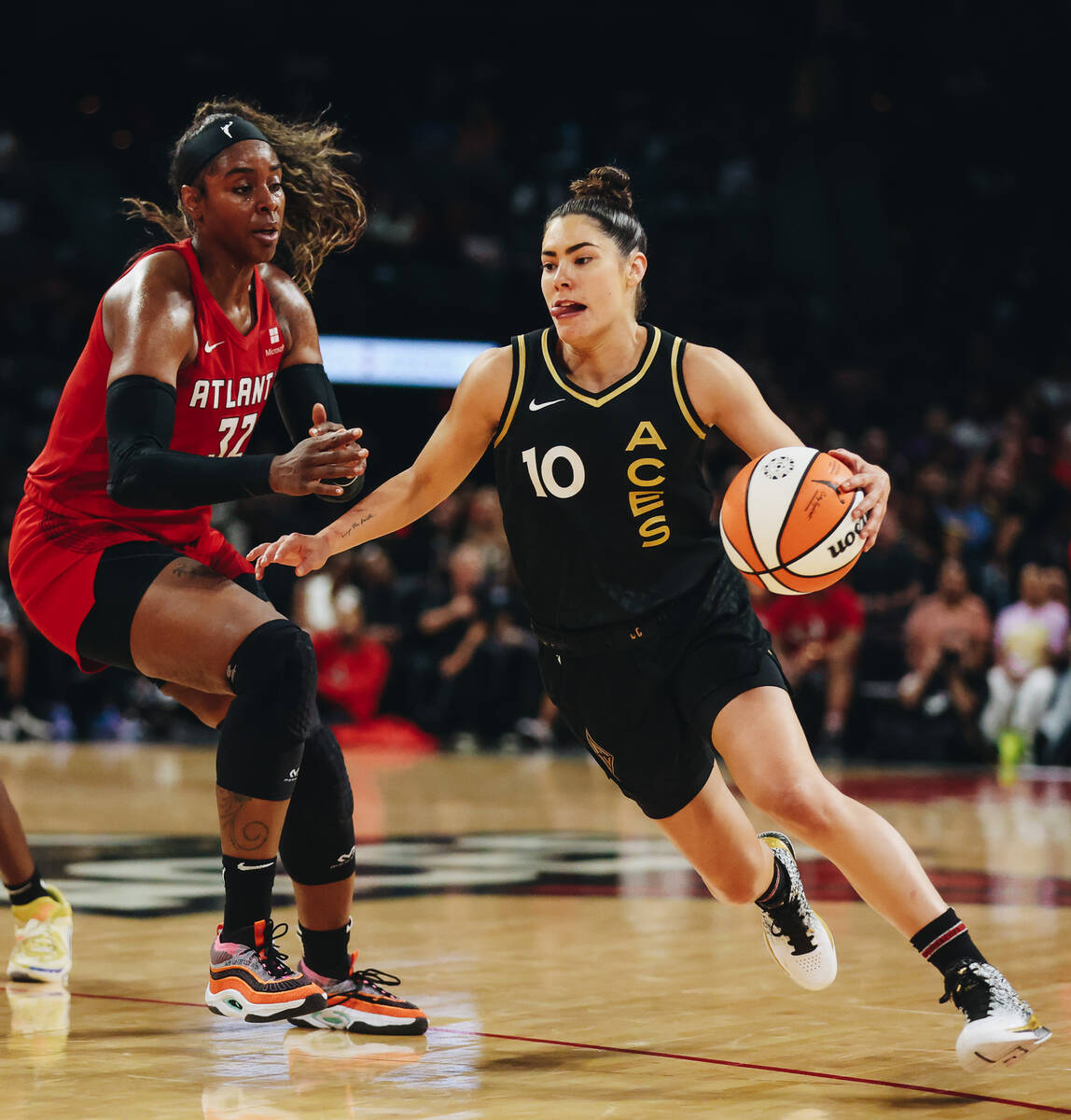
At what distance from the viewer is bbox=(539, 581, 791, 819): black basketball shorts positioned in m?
3.98

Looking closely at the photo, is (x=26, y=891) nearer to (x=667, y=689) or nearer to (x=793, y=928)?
(x=667, y=689)

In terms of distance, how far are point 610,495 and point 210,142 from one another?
1.29 metres

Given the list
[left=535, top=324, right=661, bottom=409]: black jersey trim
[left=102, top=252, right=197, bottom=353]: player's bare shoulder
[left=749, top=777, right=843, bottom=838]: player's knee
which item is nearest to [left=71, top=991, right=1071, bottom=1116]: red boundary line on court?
[left=749, top=777, right=843, bottom=838]: player's knee

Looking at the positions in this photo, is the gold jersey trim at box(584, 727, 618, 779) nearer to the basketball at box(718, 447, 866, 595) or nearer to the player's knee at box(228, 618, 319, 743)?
the basketball at box(718, 447, 866, 595)

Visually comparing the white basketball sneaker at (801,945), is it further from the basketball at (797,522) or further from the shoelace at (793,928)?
the basketball at (797,522)

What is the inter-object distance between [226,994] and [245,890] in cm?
25

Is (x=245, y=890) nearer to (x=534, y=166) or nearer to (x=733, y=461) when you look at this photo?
(x=733, y=461)

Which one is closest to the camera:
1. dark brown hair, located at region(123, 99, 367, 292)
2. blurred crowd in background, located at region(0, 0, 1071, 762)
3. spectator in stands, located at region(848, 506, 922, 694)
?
dark brown hair, located at region(123, 99, 367, 292)

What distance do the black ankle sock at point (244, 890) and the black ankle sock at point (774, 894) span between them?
121 centimetres

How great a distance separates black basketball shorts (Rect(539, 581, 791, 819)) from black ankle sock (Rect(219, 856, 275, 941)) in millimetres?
827

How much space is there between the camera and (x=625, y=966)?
5.00 m

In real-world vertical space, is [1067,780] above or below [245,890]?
below

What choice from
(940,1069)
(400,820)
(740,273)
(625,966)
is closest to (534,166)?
(740,273)

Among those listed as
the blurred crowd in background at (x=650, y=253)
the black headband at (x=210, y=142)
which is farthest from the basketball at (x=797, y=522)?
the blurred crowd in background at (x=650, y=253)
